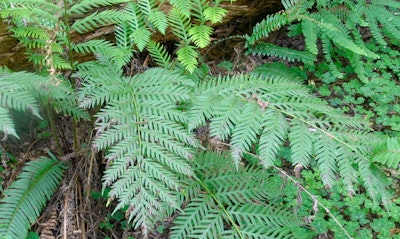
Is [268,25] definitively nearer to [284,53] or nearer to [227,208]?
[284,53]

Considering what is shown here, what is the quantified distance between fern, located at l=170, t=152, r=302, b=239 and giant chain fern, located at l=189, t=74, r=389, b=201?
1.02 ft

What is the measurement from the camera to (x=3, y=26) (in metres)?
2.48

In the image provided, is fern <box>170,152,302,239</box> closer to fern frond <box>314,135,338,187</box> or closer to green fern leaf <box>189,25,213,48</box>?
fern frond <box>314,135,338,187</box>

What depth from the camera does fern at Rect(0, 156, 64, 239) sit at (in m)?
2.06

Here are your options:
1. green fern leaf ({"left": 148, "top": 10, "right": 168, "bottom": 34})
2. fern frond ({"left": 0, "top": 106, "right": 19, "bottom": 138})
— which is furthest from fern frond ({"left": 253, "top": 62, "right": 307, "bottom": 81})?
fern frond ({"left": 0, "top": 106, "right": 19, "bottom": 138})

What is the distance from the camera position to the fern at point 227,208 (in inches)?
82.4

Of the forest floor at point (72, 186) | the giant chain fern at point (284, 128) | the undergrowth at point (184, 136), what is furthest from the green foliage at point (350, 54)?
the forest floor at point (72, 186)

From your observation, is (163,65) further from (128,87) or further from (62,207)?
(62,207)

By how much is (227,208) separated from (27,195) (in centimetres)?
100

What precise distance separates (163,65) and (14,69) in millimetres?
913

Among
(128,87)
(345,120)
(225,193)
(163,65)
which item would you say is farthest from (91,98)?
(345,120)

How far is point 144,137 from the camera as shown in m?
1.98

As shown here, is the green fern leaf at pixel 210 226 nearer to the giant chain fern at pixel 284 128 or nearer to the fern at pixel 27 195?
the giant chain fern at pixel 284 128

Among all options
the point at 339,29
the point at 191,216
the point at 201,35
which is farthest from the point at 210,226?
the point at 339,29
